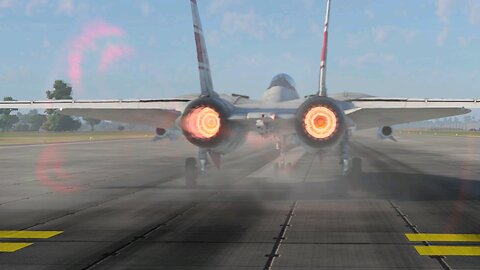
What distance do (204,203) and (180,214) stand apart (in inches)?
59.4

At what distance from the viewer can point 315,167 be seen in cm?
2150

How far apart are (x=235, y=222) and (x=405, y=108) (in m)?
6.16

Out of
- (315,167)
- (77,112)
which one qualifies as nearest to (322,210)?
(77,112)

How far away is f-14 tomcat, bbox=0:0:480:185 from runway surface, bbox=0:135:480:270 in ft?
5.18

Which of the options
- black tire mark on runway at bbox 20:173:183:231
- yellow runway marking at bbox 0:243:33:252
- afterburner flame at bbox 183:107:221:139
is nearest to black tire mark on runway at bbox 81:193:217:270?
yellow runway marking at bbox 0:243:33:252

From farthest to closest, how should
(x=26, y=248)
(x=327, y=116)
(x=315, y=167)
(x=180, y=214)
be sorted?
1. (x=315, y=167)
2. (x=327, y=116)
3. (x=180, y=214)
4. (x=26, y=248)

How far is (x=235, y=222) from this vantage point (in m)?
8.86

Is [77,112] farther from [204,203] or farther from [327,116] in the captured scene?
[327,116]

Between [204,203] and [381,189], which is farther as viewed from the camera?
[381,189]

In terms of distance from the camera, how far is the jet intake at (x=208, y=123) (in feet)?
35.1

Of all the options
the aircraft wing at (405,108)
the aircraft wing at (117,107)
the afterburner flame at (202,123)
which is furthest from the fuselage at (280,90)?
the afterburner flame at (202,123)

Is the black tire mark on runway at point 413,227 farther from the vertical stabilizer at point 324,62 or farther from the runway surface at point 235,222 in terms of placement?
the vertical stabilizer at point 324,62

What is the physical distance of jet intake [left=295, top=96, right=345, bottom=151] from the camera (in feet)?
34.0

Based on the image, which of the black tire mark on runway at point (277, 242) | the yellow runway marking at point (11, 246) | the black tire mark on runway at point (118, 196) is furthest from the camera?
the black tire mark on runway at point (118, 196)
